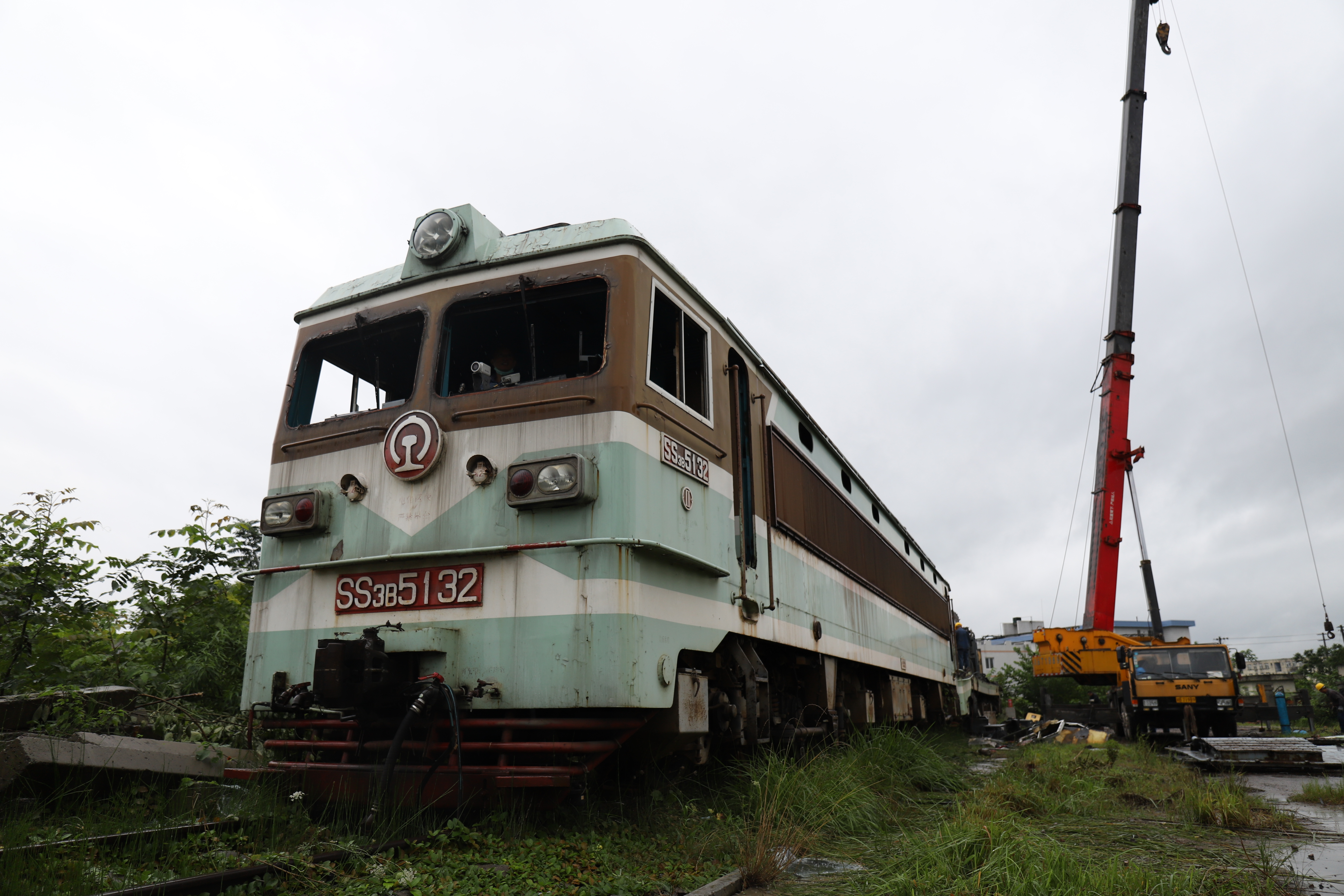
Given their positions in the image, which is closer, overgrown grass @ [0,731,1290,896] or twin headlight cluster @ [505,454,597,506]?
overgrown grass @ [0,731,1290,896]

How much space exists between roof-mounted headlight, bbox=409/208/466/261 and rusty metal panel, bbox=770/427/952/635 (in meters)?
2.79

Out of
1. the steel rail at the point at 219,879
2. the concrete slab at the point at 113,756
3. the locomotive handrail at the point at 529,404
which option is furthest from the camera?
the locomotive handrail at the point at 529,404

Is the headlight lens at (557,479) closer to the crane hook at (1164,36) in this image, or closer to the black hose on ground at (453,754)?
the black hose on ground at (453,754)

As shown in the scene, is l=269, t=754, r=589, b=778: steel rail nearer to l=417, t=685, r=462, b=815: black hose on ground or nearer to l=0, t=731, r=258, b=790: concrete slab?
l=417, t=685, r=462, b=815: black hose on ground

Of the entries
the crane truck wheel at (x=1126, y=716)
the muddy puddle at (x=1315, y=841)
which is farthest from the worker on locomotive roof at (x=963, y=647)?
the muddy puddle at (x=1315, y=841)

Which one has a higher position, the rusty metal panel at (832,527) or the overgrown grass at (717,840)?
the rusty metal panel at (832,527)

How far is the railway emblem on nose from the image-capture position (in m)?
4.70

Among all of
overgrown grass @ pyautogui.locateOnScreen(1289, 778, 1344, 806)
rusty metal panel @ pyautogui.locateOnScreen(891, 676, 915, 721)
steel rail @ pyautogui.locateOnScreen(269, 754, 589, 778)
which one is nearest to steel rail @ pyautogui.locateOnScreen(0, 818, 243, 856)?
steel rail @ pyautogui.locateOnScreen(269, 754, 589, 778)

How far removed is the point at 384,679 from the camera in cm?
412

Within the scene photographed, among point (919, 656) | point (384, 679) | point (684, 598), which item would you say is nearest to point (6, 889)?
point (384, 679)

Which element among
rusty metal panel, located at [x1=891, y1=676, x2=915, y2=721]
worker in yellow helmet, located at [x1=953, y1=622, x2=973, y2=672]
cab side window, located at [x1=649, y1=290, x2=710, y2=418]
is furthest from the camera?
worker in yellow helmet, located at [x1=953, y1=622, x2=973, y2=672]

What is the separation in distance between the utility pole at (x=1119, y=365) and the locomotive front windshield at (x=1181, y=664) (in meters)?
1.09

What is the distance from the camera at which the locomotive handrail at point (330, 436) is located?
496cm

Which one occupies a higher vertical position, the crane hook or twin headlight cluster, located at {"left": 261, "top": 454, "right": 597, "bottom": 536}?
the crane hook
